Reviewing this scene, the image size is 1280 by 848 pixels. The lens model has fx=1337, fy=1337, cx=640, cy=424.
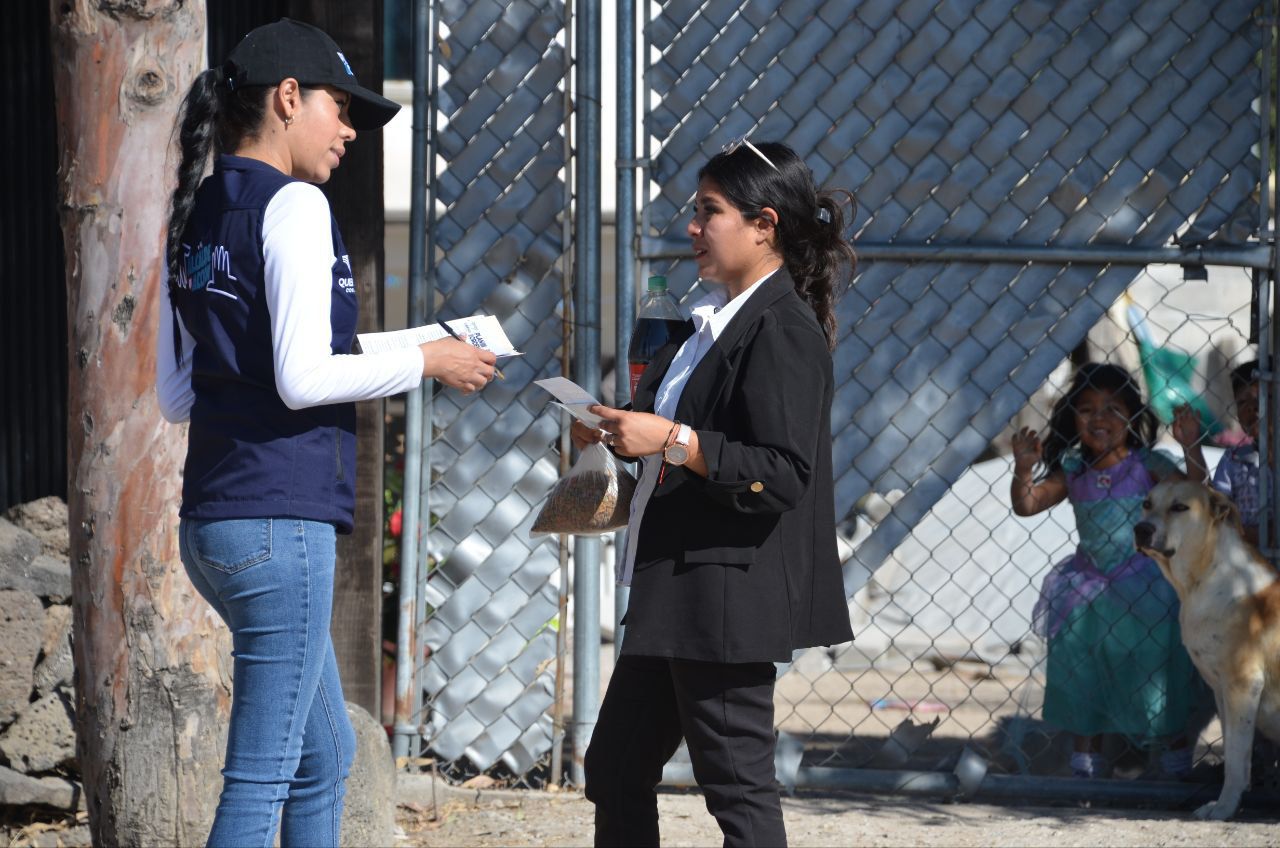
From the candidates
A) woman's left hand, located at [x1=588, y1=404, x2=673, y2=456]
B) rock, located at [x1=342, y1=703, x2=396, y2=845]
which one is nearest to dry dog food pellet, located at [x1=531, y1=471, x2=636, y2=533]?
woman's left hand, located at [x1=588, y1=404, x2=673, y2=456]

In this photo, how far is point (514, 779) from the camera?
4590 mm

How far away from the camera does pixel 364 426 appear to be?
4.47 m

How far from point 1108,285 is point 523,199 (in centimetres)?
199

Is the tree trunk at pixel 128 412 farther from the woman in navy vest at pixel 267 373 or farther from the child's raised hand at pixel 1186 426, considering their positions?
the child's raised hand at pixel 1186 426

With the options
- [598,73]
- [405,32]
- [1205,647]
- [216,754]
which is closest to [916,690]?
[1205,647]

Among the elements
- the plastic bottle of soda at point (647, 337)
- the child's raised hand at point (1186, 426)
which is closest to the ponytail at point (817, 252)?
the plastic bottle of soda at point (647, 337)

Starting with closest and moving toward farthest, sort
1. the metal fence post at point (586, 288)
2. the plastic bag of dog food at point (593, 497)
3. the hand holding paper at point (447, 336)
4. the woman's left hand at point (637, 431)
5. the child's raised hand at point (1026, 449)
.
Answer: the woman's left hand at point (637, 431), the hand holding paper at point (447, 336), the plastic bag of dog food at point (593, 497), the metal fence post at point (586, 288), the child's raised hand at point (1026, 449)

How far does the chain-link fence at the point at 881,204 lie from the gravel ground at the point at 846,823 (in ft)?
0.56

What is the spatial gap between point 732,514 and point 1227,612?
2392 millimetres

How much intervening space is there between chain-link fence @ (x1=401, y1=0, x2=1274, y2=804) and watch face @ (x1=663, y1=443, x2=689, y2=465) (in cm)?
197

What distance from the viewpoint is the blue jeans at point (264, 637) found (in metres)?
2.50

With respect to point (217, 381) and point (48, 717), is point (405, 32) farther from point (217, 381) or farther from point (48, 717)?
point (217, 381)

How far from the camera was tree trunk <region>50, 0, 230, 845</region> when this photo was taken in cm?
328

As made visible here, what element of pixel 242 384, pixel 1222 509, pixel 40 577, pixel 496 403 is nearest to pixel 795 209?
pixel 242 384
